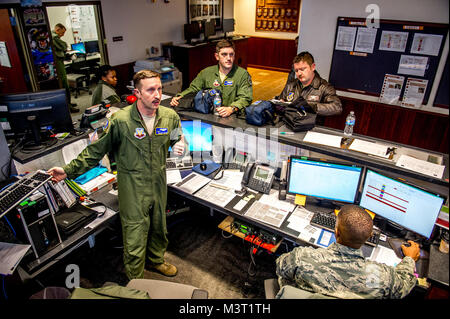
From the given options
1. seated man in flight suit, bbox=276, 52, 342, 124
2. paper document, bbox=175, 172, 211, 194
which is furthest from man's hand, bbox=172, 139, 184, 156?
seated man in flight suit, bbox=276, 52, 342, 124

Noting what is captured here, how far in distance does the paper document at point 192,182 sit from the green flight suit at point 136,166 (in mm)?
239

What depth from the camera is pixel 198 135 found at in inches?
115

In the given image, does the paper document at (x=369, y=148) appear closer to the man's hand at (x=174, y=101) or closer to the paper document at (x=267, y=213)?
the paper document at (x=267, y=213)

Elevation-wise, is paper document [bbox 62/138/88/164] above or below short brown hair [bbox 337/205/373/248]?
below

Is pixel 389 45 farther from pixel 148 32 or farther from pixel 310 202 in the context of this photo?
pixel 148 32

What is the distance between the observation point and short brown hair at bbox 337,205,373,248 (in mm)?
1507

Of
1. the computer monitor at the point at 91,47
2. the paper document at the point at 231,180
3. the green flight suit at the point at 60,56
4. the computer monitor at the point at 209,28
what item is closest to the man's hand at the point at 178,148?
the paper document at the point at 231,180

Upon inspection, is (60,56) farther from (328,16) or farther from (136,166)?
(328,16)

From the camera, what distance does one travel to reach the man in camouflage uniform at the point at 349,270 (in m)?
1.47

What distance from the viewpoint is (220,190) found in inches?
103

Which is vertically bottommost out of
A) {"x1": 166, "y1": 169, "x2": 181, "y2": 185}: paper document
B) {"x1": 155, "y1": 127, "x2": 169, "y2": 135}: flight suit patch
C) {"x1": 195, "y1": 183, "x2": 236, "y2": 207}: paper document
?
{"x1": 195, "y1": 183, "x2": 236, "y2": 207}: paper document

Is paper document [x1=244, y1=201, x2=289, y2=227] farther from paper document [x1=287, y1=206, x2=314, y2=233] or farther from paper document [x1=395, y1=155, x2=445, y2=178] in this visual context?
paper document [x1=395, y1=155, x2=445, y2=178]

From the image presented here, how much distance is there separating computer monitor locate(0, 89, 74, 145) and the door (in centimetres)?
305

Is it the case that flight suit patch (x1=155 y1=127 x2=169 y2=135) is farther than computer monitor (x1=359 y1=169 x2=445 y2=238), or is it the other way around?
flight suit patch (x1=155 y1=127 x2=169 y2=135)
